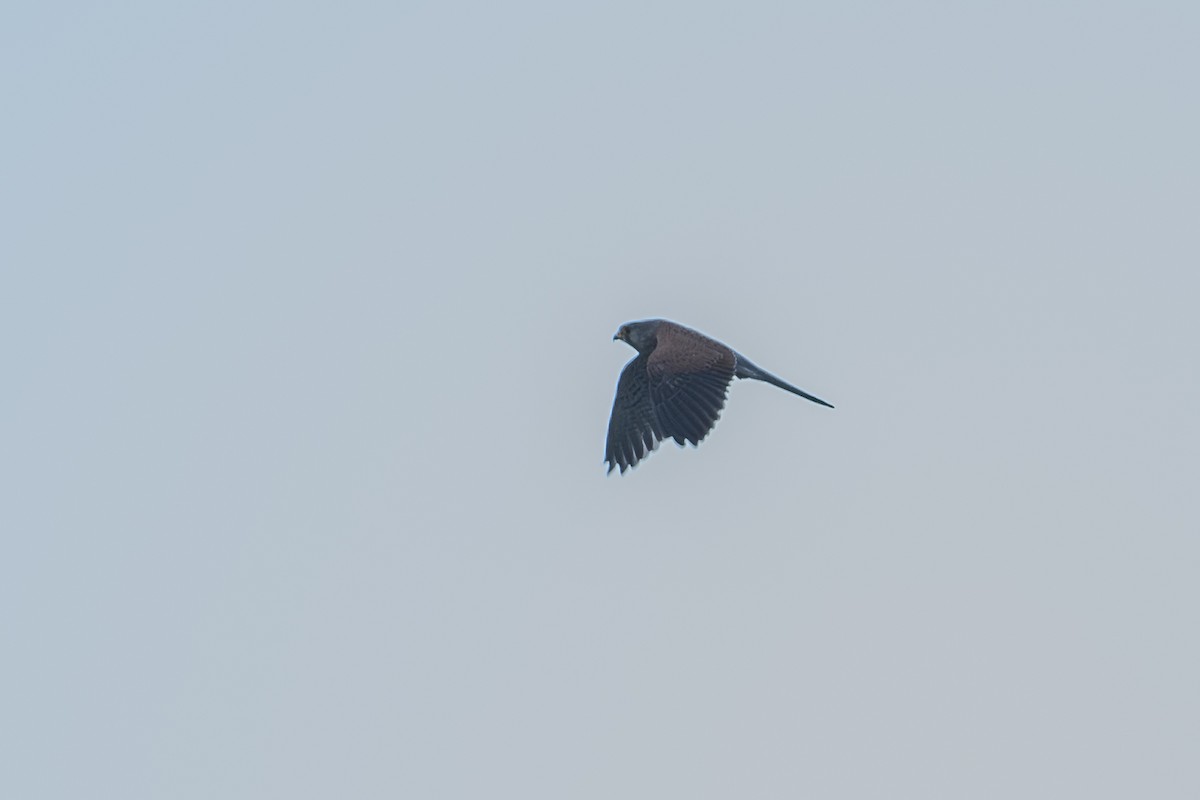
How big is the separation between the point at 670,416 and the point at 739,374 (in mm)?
1715

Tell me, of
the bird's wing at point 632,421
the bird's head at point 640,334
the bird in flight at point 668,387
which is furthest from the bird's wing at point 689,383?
the bird's head at point 640,334

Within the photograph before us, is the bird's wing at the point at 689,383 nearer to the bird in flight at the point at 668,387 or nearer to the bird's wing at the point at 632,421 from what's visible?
the bird in flight at the point at 668,387

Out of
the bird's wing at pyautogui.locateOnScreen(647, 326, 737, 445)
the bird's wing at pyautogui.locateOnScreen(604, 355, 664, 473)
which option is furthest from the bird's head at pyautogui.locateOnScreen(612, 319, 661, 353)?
the bird's wing at pyautogui.locateOnScreen(647, 326, 737, 445)

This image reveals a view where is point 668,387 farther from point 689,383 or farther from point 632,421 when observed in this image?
point 632,421

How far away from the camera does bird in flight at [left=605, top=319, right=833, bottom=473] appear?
86.2 feet

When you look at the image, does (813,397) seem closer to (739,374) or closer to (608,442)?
(739,374)

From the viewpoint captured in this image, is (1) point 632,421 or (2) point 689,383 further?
(1) point 632,421

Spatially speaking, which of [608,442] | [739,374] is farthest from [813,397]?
[608,442]

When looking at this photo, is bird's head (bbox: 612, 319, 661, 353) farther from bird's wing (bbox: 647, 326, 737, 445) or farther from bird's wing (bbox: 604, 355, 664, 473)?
bird's wing (bbox: 647, 326, 737, 445)

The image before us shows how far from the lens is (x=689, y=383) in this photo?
26.7 meters

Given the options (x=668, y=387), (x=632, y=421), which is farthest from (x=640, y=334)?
(x=668, y=387)

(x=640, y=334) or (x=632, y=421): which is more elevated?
(x=640, y=334)

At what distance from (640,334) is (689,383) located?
9.19ft

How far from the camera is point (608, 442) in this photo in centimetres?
2864
